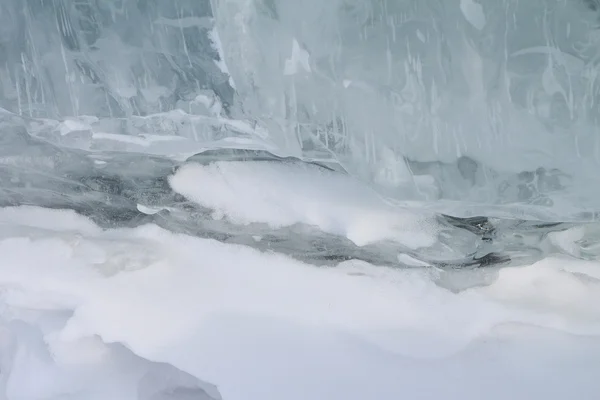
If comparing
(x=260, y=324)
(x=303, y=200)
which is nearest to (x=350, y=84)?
(x=303, y=200)

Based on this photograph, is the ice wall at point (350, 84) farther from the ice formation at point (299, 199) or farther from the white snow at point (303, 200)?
the white snow at point (303, 200)

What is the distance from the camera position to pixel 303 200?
3.91 feet

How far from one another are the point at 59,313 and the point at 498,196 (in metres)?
1.13

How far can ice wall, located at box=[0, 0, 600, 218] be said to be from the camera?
83cm

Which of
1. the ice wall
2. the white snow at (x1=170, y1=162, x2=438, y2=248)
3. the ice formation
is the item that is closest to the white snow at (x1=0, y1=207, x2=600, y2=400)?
the ice formation

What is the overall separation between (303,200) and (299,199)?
10 mm

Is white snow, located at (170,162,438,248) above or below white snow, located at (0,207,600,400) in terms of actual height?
above

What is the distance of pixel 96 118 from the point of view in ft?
3.59

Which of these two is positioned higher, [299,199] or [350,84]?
[350,84]

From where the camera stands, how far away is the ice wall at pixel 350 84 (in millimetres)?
828

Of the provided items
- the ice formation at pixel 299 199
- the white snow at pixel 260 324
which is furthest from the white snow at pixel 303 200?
the white snow at pixel 260 324

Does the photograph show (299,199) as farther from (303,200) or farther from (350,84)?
(350,84)

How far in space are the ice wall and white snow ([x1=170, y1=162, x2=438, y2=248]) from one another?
0.13 meters

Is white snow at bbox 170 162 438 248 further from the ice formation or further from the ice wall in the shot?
the ice wall
